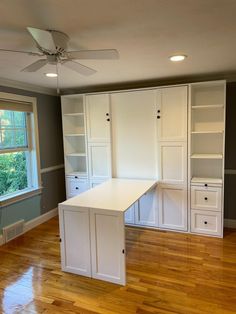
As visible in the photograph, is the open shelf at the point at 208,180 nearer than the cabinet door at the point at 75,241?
No

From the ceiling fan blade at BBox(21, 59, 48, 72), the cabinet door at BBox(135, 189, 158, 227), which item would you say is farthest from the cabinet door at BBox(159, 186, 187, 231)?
the ceiling fan blade at BBox(21, 59, 48, 72)

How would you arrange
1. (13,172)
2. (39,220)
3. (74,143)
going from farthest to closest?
(74,143), (39,220), (13,172)

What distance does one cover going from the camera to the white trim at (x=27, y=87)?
3.36m

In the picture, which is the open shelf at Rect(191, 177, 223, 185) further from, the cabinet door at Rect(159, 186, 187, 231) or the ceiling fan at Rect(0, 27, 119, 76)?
the ceiling fan at Rect(0, 27, 119, 76)

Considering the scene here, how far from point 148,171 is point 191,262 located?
144cm

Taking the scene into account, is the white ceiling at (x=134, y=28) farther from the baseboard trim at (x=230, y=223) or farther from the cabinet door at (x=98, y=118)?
the baseboard trim at (x=230, y=223)

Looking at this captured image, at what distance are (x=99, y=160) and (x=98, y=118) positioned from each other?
69cm

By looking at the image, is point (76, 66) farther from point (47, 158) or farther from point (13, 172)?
point (47, 158)

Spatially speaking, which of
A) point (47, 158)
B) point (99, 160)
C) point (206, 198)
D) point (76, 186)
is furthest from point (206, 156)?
point (47, 158)

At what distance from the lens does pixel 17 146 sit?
3.73 meters

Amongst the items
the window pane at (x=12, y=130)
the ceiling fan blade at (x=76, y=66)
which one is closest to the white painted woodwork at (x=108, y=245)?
the ceiling fan blade at (x=76, y=66)

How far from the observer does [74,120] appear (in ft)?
14.7

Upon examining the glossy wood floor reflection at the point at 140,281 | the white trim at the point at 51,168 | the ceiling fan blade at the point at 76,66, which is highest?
the ceiling fan blade at the point at 76,66

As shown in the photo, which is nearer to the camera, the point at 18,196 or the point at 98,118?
the point at 18,196
